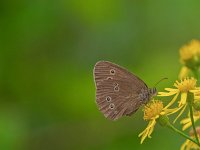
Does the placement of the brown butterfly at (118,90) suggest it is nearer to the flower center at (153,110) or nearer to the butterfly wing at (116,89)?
the butterfly wing at (116,89)

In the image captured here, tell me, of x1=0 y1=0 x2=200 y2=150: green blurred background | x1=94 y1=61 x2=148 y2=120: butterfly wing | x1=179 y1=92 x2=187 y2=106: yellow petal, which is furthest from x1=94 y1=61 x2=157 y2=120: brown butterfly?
x1=0 y1=0 x2=200 y2=150: green blurred background

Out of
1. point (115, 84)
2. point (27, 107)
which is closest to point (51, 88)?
point (27, 107)

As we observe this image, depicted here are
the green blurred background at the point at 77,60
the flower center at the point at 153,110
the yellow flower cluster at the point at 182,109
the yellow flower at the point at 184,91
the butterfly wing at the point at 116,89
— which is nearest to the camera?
the yellow flower cluster at the point at 182,109

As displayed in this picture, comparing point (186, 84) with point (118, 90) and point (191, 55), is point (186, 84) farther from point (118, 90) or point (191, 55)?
point (191, 55)

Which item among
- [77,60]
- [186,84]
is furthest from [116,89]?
[77,60]

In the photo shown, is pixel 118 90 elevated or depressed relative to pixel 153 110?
elevated

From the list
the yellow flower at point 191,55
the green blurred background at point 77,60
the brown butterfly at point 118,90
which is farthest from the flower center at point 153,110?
the green blurred background at point 77,60

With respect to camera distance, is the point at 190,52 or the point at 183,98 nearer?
the point at 183,98
